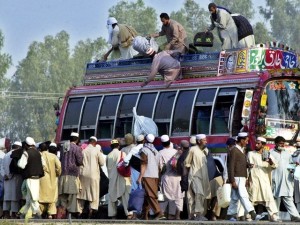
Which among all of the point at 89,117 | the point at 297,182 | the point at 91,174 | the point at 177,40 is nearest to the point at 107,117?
the point at 89,117

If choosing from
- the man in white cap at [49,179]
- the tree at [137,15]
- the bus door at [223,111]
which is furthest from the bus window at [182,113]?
the tree at [137,15]

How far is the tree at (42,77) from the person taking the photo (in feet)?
367

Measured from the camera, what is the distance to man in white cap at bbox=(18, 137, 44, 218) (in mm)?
29906

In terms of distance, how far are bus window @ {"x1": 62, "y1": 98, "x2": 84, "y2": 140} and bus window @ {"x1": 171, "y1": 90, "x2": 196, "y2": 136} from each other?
3.71m

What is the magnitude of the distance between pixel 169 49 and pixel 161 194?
3.94 m

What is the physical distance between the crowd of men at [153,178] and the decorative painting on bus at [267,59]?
2138 mm

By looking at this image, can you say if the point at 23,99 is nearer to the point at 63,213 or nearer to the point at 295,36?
the point at 295,36

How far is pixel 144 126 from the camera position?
32.0 metres

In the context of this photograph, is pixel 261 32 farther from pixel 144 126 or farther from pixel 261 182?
pixel 261 182

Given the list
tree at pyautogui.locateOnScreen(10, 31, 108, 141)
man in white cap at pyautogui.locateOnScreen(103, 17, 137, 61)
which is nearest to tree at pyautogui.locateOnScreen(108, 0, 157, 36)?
tree at pyautogui.locateOnScreen(10, 31, 108, 141)

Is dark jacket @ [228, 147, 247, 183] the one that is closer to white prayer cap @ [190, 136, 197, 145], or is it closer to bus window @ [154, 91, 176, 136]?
white prayer cap @ [190, 136, 197, 145]

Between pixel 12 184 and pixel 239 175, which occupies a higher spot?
pixel 239 175

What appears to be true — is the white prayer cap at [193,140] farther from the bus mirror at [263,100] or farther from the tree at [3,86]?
the tree at [3,86]

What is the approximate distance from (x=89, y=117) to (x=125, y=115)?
144cm
